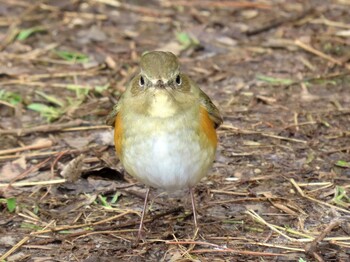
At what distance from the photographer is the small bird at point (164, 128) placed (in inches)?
194

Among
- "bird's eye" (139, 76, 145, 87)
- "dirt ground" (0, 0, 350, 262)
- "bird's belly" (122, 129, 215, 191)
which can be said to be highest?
"bird's eye" (139, 76, 145, 87)

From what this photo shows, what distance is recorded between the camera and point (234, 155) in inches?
258

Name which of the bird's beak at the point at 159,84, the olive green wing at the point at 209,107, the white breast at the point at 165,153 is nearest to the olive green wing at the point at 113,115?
the white breast at the point at 165,153

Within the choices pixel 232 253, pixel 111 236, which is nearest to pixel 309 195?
pixel 232 253

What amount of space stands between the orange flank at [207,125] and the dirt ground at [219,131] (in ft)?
2.18

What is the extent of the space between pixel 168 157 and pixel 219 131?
201 cm

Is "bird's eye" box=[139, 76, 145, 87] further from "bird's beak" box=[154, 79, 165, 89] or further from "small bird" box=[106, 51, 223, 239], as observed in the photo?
"bird's beak" box=[154, 79, 165, 89]

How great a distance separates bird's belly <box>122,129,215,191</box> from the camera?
196 inches

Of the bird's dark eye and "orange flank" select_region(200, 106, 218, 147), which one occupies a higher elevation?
the bird's dark eye

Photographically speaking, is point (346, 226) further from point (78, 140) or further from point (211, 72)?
point (211, 72)

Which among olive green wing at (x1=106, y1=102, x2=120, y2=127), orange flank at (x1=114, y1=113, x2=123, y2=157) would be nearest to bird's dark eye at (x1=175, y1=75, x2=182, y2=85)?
orange flank at (x1=114, y1=113, x2=123, y2=157)

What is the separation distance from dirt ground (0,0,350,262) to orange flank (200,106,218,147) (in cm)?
67

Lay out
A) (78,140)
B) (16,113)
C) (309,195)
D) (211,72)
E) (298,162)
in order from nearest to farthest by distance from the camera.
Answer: (309,195)
(298,162)
(78,140)
(16,113)
(211,72)

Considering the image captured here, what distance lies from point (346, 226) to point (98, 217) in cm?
171
